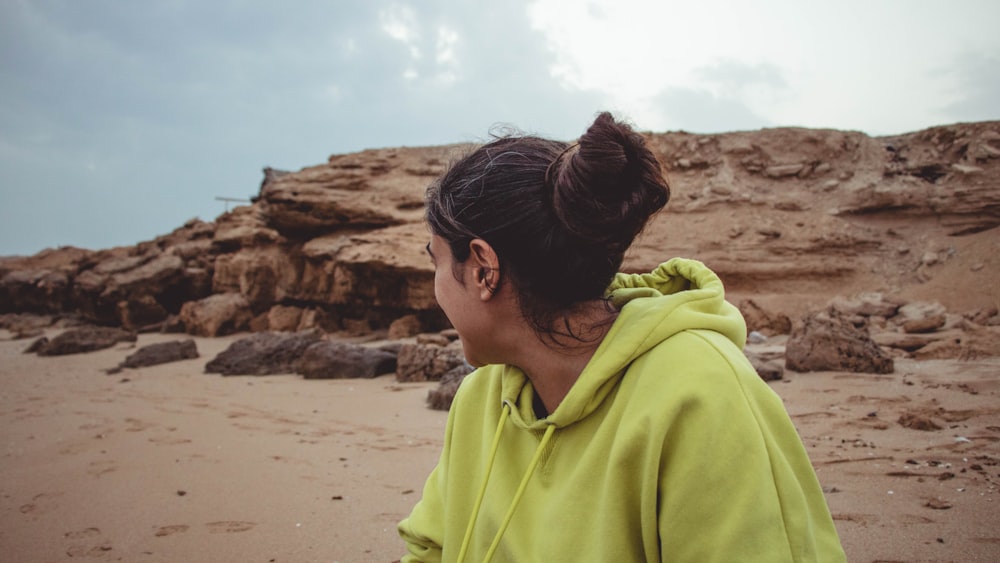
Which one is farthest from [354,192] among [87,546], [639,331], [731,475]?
[731,475]

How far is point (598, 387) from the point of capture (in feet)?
3.94

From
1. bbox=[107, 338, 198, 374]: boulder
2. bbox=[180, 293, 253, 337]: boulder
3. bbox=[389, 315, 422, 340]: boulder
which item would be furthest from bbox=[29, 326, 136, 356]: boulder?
bbox=[389, 315, 422, 340]: boulder

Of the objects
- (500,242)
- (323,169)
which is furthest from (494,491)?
(323,169)

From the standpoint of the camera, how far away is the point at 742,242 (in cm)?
1095

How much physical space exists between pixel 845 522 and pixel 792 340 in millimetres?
3619

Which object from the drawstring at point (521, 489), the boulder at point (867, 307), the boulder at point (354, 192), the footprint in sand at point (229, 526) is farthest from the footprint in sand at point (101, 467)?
the boulder at point (354, 192)

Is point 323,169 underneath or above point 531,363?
above

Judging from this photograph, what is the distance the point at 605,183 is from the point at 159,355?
9.94m

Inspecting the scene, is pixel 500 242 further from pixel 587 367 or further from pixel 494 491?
pixel 494 491

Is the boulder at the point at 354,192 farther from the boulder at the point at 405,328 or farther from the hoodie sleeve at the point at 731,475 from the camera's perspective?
the hoodie sleeve at the point at 731,475

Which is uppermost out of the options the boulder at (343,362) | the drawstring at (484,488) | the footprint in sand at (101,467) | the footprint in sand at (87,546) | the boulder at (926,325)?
the drawstring at (484,488)

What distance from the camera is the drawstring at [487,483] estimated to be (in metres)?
1.27

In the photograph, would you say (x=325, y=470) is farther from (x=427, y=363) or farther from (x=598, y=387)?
(x=427, y=363)

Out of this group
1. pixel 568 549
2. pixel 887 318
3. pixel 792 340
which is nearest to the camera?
pixel 568 549
